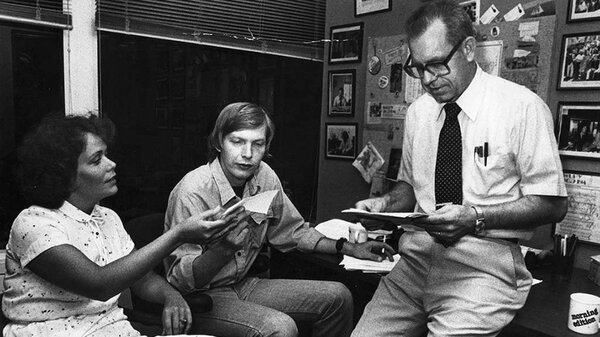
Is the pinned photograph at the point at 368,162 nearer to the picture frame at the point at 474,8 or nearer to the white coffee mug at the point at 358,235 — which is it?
the white coffee mug at the point at 358,235

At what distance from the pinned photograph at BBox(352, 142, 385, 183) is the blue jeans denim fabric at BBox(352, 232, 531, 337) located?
3.33 ft

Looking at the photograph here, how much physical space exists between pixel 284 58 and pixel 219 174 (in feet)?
4.10

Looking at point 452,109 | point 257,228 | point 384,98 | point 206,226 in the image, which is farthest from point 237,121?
point 384,98

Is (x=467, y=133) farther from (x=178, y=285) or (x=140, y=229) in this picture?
(x=140, y=229)

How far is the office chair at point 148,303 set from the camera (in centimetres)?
155

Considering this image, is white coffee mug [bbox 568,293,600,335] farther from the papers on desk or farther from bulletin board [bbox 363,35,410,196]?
bulletin board [bbox 363,35,410,196]

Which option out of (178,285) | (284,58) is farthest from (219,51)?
(178,285)

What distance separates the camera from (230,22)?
2654 millimetres

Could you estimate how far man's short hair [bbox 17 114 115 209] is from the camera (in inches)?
54.4

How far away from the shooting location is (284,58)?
2.91 metres

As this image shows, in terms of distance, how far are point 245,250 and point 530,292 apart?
1.01m

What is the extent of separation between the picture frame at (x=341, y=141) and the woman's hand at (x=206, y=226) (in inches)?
54.3

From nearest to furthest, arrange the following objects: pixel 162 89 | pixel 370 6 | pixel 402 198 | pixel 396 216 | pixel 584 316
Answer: pixel 396 216, pixel 584 316, pixel 402 198, pixel 162 89, pixel 370 6

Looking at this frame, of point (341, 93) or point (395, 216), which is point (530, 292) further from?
point (341, 93)
